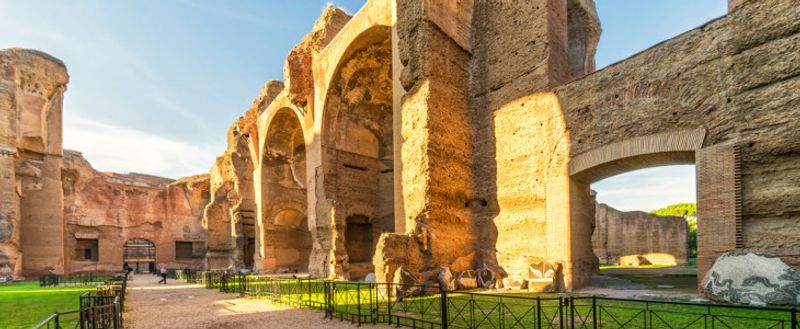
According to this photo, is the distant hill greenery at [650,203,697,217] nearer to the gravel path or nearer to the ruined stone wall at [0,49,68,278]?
the gravel path

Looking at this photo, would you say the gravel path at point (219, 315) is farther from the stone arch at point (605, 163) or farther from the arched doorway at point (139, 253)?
the arched doorway at point (139, 253)

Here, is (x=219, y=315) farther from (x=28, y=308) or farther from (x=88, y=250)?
(x=88, y=250)

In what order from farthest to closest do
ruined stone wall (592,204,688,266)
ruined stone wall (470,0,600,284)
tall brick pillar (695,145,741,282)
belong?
ruined stone wall (592,204,688,266) < ruined stone wall (470,0,600,284) < tall brick pillar (695,145,741,282)

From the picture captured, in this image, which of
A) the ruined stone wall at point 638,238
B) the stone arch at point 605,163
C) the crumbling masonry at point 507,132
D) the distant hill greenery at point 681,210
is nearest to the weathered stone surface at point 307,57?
the crumbling masonry at point 507,132

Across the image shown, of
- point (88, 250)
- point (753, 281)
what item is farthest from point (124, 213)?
point (753, 281)

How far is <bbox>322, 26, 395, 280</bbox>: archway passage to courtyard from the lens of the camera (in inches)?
618

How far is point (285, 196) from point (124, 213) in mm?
15703

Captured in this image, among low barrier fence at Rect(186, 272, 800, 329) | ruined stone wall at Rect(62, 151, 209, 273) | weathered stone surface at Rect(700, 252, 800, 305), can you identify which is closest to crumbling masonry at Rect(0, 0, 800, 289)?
weathered stone surface at Rect(700, 252, 800, 305)

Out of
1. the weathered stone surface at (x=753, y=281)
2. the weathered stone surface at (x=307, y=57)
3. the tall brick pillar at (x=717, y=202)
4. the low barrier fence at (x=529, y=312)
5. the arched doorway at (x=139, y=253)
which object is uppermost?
the weathered stone surface at (x=307, y=57)

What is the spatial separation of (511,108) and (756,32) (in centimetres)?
492

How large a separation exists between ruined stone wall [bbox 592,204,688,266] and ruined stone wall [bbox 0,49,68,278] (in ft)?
98.8

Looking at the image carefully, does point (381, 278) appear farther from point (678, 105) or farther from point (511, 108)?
point (678, 105)

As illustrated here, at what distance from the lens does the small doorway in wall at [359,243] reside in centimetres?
1644

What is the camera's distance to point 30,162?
21328mm
